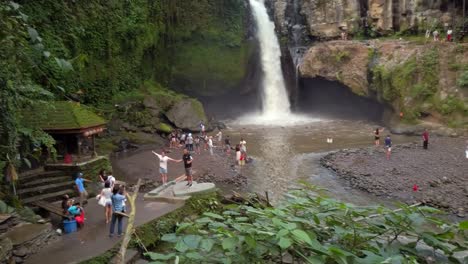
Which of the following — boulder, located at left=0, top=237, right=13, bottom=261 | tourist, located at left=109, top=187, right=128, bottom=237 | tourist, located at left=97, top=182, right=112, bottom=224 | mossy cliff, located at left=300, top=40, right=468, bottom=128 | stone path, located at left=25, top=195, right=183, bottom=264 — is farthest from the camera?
mossy cliff, located at left=300, top=40, right=468, bottom=128

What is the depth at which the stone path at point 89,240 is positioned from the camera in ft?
28.8

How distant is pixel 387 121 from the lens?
104 feet

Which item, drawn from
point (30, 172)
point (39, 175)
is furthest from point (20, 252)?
point (30, 172)

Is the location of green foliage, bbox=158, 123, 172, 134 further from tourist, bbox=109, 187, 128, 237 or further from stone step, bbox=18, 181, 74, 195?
tourist, bbox=109, 187, 128, 237

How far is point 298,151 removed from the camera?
24359 millimetres

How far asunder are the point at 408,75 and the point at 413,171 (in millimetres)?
13072

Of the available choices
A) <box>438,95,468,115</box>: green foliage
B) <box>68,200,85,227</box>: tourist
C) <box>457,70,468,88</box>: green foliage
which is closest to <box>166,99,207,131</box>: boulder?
<box>438,95,468,115</box>: green foliage

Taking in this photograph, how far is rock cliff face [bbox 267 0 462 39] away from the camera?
33.5m

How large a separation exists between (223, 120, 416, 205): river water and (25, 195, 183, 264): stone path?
389 centimetres

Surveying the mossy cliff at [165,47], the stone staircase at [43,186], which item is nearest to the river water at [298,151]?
the mossy cliff at [165,47]

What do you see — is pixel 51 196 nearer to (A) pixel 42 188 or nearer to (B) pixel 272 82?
(A) pixel 42 188

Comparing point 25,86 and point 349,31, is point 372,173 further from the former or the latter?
point 349,31

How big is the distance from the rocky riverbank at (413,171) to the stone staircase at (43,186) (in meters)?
11.9

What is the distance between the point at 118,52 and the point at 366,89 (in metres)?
20.7
